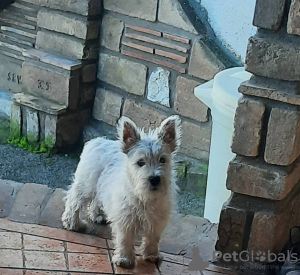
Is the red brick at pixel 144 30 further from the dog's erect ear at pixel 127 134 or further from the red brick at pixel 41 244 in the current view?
the red brick at pixel 41 244

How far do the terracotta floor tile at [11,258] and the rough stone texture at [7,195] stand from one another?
1.11 feet

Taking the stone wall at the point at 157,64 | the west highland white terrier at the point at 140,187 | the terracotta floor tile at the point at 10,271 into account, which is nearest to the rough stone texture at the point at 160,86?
the stone wall at the point at 157,64

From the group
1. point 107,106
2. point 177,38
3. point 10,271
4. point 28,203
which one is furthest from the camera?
point 107,106

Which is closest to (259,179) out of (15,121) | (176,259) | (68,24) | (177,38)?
(176,259)

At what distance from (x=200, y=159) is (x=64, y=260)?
1.74 meters

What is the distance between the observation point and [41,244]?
8.20 feet

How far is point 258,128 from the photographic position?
2.29 meters

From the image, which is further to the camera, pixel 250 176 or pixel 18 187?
pixel 18 187

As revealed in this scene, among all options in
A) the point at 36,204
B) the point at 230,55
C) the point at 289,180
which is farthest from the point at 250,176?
the point at 230,55

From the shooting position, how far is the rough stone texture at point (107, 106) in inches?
170

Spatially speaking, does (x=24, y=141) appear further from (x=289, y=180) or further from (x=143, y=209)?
(x=289, y=180)

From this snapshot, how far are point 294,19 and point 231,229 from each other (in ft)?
2.85

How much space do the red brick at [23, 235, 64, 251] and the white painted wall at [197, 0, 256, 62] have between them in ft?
5.94

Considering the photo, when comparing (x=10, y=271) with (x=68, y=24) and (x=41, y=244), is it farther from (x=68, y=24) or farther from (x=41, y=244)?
(x=68, y=24)
